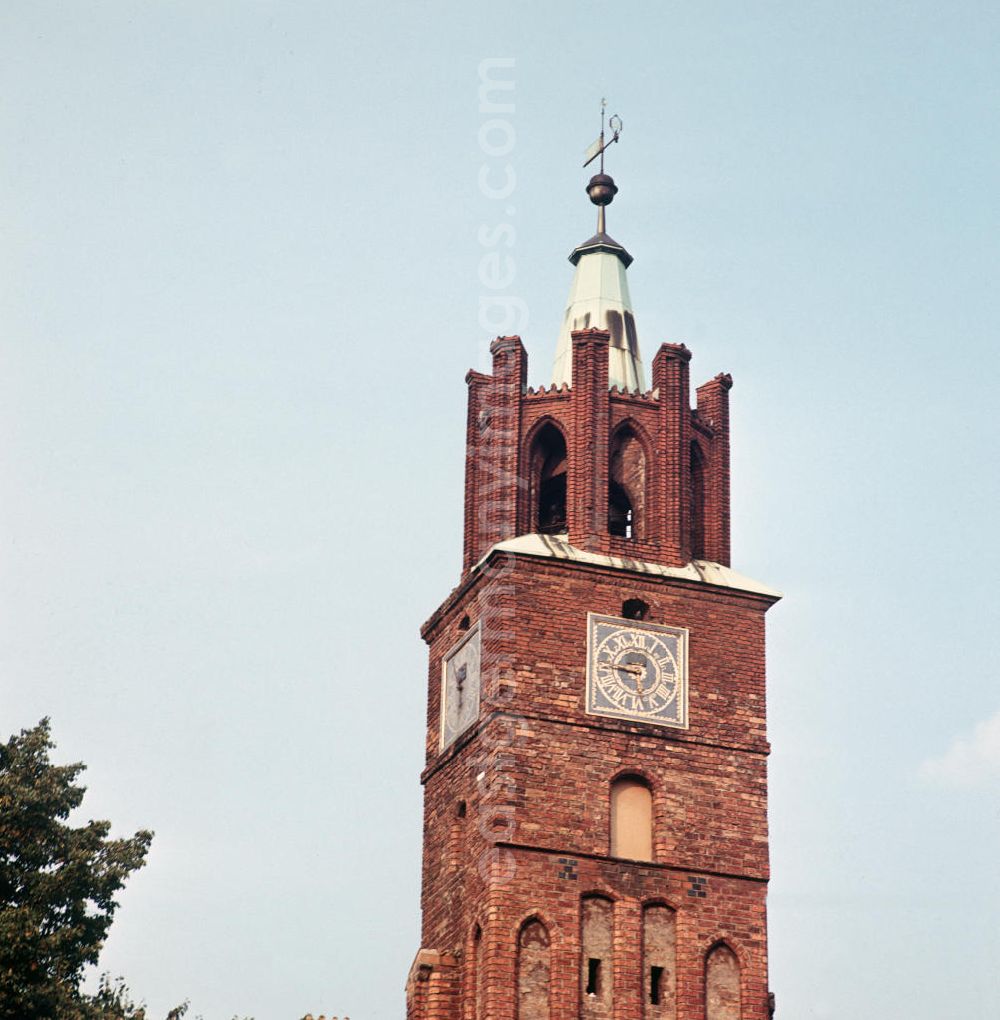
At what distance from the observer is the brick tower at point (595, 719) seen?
134 ft

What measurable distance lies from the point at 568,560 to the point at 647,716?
313 centimetres

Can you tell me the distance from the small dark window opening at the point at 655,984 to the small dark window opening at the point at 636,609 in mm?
6383

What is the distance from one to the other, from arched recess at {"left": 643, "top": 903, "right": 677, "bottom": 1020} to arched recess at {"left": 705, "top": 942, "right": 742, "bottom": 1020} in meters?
0.65

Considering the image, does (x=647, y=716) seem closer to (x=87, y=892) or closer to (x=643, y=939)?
(x=643, y=939)

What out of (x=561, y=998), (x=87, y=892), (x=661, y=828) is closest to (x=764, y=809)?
(x=661, y=828)

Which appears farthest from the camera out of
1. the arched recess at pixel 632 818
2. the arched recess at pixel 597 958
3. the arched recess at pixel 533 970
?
the arched recess at pixel 632 818

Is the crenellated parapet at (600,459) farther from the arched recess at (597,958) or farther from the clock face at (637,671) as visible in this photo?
the arched recess at (597,958)

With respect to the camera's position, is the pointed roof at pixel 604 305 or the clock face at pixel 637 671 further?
the pointed roof at pixel 604 305

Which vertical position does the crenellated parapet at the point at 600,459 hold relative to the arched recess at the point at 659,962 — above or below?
above

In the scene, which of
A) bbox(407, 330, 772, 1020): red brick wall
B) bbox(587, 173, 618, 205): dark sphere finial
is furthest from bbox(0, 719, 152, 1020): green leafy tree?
bbox(587, 173, 618, 205): dark sphere finial

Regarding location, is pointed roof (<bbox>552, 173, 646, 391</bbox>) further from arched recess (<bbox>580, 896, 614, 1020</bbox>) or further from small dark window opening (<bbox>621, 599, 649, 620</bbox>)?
arched recess (<bbox>580, 896, 614, 1020</bbox>)

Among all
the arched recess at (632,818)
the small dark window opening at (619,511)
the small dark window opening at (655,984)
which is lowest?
the small dark window opening at (655,984)

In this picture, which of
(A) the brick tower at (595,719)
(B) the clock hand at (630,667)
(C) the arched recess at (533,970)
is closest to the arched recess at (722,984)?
(A) the brick tower at (595,719)

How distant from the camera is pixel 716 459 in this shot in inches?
1826
